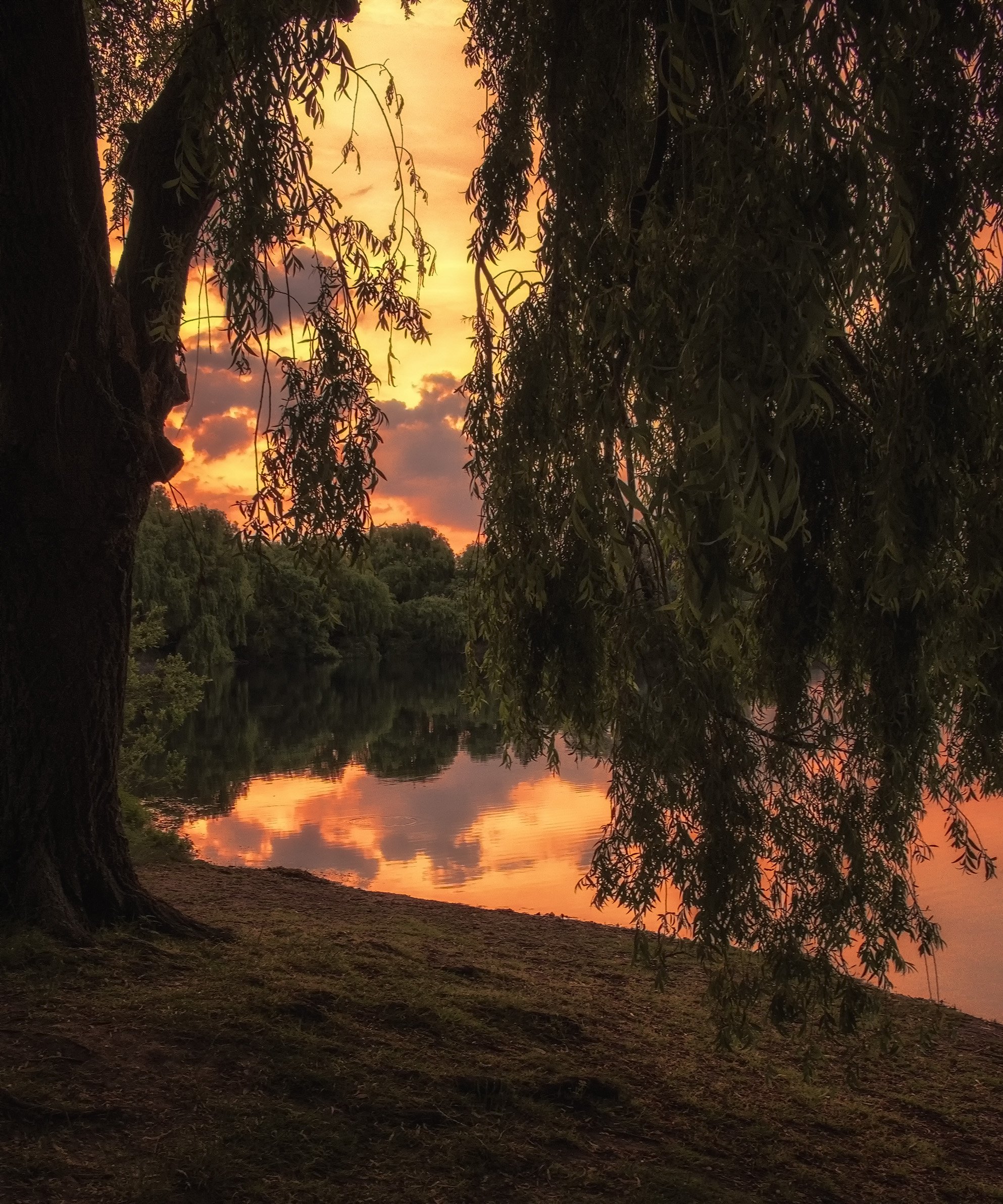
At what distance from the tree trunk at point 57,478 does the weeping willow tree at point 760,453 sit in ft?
5.10

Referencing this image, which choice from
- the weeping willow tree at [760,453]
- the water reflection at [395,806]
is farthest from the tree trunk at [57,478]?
the water reflection at [395,806]

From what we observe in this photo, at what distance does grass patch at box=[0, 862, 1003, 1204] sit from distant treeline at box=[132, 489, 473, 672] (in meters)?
1.41

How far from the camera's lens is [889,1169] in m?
4.23

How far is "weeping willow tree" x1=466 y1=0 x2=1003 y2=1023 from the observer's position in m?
2.52

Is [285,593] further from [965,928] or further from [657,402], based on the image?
[965,928]

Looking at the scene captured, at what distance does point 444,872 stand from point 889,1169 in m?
7.46

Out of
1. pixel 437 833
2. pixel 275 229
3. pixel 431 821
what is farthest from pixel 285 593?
pixel 431 821

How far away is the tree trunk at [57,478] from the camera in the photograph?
4262 mm

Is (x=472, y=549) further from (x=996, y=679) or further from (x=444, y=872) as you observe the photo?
(x=444, y=872)

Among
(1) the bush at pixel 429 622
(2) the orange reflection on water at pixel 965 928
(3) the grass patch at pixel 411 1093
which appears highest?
(1) the bush at pixel 429 622

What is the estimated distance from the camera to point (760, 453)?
7.27 ft

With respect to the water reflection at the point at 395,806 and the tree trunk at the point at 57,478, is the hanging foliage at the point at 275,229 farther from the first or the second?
the water reflection at the point at 395,806

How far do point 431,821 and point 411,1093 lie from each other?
10.5 meters

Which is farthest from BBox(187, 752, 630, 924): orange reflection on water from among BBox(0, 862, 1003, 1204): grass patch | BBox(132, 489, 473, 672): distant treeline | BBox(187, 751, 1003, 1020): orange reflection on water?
BBox(0, 862, 1003, 1204): grass patch
